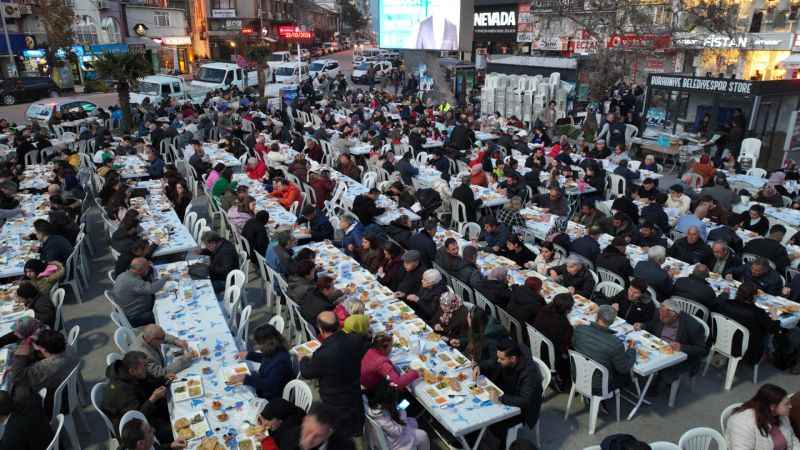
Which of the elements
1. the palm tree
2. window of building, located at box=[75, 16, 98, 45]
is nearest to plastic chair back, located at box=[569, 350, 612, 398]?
the palm tree

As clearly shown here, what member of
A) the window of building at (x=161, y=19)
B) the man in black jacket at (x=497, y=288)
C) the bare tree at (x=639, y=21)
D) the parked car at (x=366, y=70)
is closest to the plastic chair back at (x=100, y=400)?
the man in black jacket at (x=497, y=288)

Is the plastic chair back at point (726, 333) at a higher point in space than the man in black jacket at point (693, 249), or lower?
lower

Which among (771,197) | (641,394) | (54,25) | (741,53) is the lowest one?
(641,394)

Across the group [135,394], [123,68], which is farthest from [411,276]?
[123,68]

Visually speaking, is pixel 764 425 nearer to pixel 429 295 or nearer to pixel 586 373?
pixel 586 373

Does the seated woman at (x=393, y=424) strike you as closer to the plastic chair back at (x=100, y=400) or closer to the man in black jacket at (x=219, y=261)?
the plastic chair back at (x=100, y=400)

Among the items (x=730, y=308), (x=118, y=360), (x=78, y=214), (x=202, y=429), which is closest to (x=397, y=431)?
(x=202, y=429)

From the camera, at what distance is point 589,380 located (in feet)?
18.1

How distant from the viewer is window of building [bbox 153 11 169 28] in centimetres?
4491

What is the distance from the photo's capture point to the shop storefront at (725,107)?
1491 cm

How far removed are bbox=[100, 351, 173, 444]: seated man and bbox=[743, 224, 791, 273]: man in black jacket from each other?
7977 millimetres

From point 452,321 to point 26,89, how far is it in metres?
33.9

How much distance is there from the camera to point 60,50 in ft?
120

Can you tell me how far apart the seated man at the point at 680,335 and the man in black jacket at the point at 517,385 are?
1.83 m
